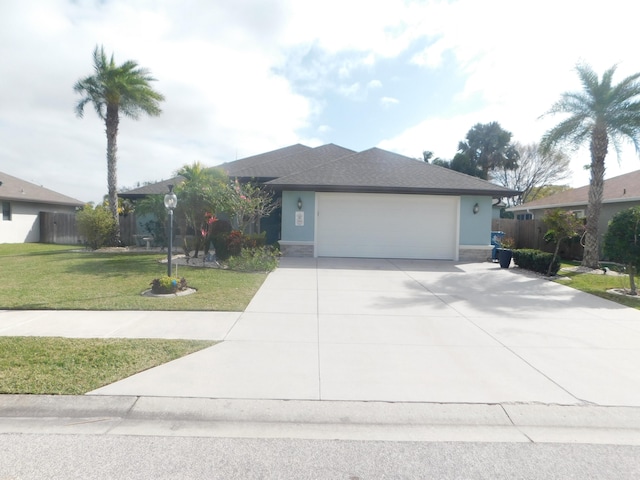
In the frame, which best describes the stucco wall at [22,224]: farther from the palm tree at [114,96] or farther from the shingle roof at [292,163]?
the shingle roof at [292,163]

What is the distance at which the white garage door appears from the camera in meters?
14.3

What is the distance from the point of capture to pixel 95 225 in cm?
1580

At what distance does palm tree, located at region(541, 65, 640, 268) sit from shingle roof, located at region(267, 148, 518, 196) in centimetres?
315

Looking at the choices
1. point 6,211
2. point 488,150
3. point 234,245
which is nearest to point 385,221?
point 234,245

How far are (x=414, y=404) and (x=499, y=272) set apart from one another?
9741 millimetres

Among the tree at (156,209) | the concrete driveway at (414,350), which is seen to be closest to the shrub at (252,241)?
the concrete driveway at (414,350)

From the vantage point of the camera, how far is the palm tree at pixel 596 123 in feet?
42.7

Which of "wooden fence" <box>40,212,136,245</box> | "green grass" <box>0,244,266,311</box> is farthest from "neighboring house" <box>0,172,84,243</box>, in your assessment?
"green grass" <box>0,244,266,311</box>

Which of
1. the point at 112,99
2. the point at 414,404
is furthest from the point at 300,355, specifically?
the point at 112,99

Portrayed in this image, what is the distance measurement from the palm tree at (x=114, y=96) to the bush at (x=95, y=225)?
51 cm

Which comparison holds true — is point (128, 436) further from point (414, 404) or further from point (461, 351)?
point (461, 351)

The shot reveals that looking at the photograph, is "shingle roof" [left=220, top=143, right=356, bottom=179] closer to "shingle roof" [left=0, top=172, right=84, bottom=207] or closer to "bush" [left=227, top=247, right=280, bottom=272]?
"bush" [left=227, top=247, right=280, bottom=272]

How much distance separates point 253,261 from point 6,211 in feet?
57.7

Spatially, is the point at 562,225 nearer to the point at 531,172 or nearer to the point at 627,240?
the point at 627,240
